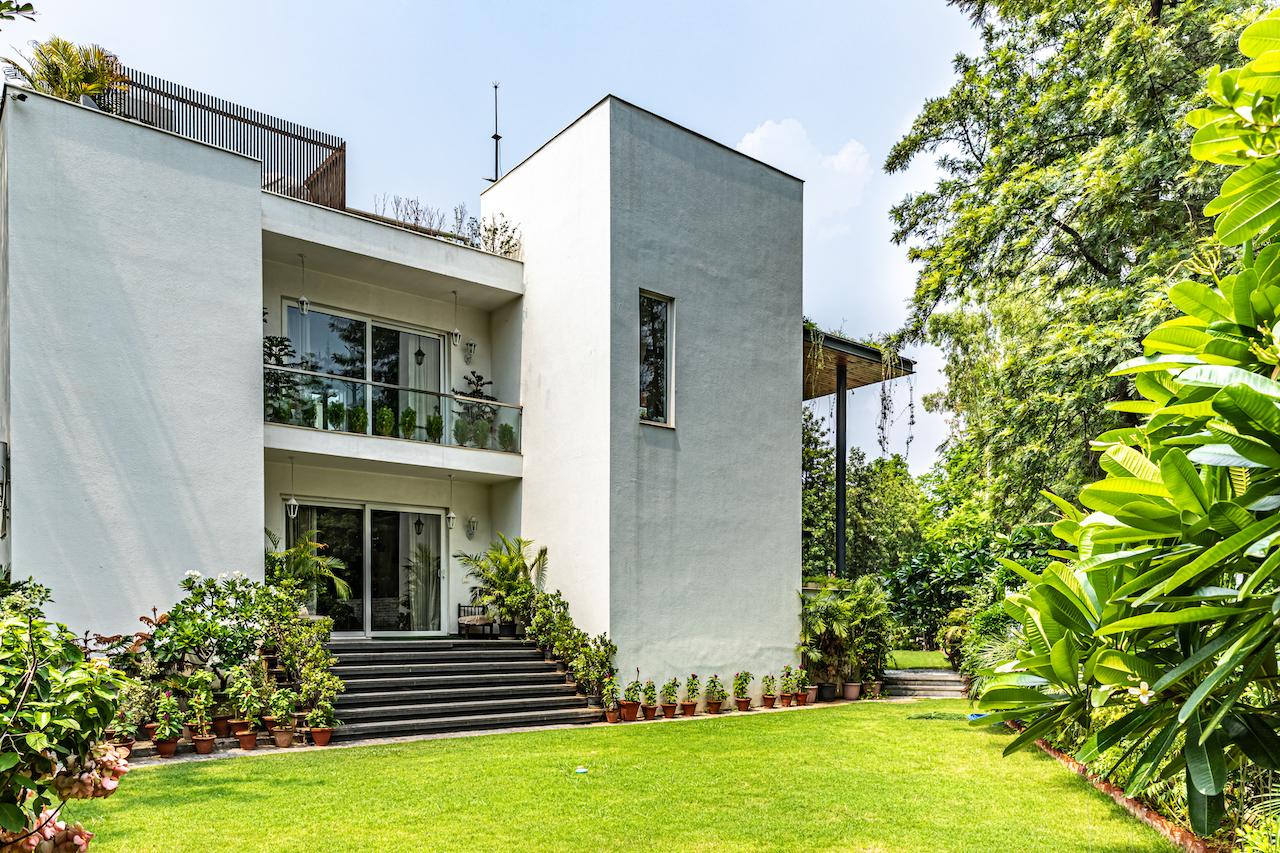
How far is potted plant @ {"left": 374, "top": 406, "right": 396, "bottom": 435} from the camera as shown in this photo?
44.4 ft

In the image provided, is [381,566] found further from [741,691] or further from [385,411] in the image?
[741,691]

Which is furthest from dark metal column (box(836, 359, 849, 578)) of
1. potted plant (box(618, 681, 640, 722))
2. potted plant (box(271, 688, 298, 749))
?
potted plant (box(271, 688, 298, 749))

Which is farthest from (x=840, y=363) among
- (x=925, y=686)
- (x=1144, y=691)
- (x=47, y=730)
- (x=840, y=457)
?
(x=1144, y=691)

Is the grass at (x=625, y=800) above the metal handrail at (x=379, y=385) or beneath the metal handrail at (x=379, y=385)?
beneath

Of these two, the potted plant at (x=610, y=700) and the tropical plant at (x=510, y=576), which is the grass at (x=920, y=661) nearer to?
the potted plant at (x=610, y=700)

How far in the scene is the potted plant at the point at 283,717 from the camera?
33.0 feet

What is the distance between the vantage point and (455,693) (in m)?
11.9

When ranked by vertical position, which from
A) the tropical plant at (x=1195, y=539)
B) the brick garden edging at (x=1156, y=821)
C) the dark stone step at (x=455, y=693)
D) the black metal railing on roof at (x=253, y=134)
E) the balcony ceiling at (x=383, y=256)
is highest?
the black metal railing on roof at (x=253, y=134)

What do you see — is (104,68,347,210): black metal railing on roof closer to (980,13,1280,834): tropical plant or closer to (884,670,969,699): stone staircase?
(884,670,969,699): stone staircase

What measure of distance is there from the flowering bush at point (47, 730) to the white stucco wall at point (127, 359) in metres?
8.80

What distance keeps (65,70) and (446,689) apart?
9702 mm

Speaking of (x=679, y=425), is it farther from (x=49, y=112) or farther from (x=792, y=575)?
(x=49, y=112)

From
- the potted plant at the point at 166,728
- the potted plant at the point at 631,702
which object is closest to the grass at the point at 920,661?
the potted plant at the point at 631,702

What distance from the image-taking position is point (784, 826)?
629cm
